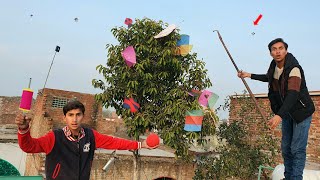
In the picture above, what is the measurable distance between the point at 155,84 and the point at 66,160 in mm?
4483

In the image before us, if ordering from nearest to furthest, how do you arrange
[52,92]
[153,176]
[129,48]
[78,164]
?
[78,164]
[129,48]
[153,176]
[52,92]

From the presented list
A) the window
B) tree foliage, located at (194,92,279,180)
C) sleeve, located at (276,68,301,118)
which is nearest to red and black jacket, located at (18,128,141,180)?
sleeve, located at (276,68,301,118)

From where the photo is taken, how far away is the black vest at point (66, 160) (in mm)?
2783

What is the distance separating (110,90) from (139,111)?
35.8 inches

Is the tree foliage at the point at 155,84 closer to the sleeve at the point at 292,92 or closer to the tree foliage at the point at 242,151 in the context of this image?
the tree foliage at the point at 242,151

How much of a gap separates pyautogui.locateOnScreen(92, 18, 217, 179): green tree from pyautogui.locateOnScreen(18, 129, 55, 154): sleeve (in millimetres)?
4113

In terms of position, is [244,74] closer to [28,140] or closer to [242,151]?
[28,140]

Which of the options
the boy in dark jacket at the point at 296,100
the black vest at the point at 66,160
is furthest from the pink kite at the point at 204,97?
the black vest at the point at 66,160

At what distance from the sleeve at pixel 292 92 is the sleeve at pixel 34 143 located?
2151 mm

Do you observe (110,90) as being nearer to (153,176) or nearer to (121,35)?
(121,35)

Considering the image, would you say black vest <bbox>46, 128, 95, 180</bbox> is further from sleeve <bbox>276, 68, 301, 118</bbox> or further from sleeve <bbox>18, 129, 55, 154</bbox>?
sleeve <bbox>276, 68, 301, 118</bbox>

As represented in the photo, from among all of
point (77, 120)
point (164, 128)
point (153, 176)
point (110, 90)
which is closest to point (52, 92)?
point (153, 176)

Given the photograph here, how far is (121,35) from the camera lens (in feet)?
24.6

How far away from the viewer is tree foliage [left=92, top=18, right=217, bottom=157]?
7020mm
